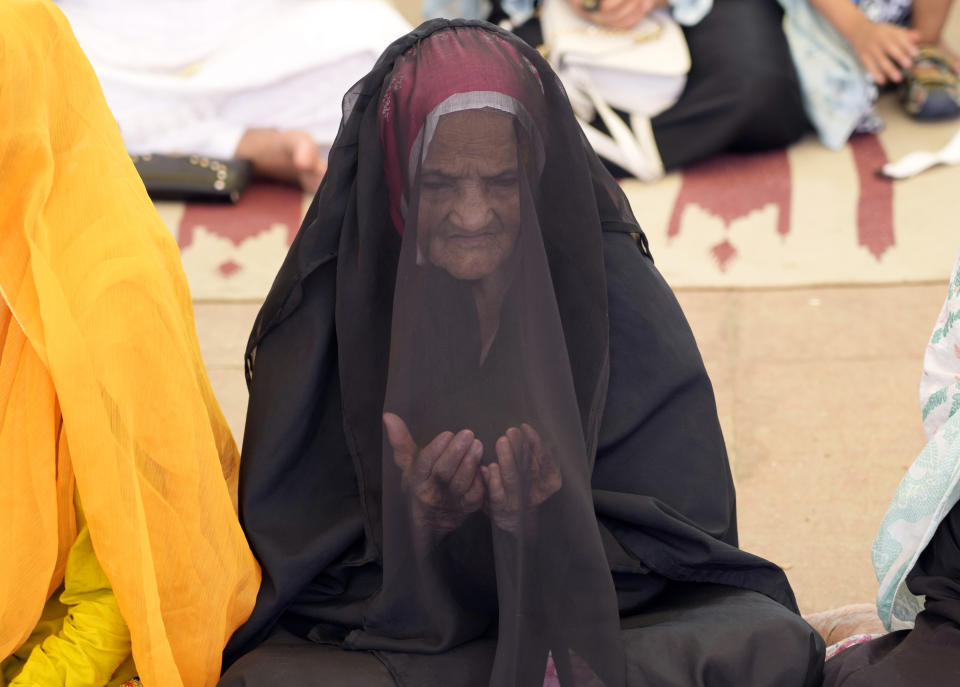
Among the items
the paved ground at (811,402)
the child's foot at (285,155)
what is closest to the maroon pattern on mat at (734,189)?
the paved ground at (811,402)

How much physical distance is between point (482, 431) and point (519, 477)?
0.07m

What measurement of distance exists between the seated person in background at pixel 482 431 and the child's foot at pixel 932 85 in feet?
6.95

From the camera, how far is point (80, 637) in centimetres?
137

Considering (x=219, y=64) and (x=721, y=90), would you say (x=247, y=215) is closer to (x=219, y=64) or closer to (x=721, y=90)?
(x=219, y=64)

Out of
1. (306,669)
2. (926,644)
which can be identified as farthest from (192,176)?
(926,644)

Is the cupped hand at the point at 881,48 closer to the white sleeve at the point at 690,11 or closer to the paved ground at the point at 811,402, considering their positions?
the white sleeve at the point at 690,11

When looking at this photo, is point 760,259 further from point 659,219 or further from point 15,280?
point 15,280

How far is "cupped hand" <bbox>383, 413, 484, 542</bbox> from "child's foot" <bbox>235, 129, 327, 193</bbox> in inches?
74.1

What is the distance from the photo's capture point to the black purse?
317 centimetres

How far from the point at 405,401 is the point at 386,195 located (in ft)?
0.86

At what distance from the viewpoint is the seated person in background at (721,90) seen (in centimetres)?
321

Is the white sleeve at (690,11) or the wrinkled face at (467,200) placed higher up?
the wrinkled face at (467,200)

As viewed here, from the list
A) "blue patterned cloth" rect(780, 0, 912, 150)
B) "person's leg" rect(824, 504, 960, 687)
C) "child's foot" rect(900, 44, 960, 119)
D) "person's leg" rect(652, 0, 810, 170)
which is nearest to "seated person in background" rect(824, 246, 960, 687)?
"person's leg" rect(824, 504, 960, 687)

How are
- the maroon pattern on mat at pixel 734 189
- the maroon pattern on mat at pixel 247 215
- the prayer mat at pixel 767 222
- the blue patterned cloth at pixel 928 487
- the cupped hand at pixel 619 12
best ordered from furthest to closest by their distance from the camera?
the cupped hand at pixel 619 12 < the maroon pattern on mat at pixel 247 215 < the maroon pattern on mat at pixel 734 189 < the prayer mat at pixel 767 222 < the blue patterned cloth at pixel 928 487
